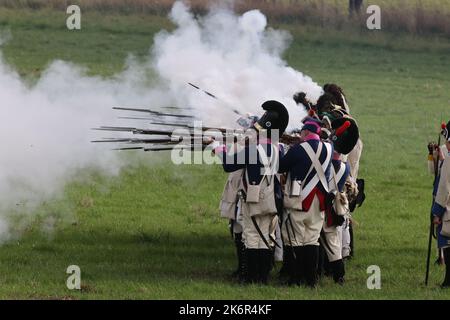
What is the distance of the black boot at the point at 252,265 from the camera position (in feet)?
47.2

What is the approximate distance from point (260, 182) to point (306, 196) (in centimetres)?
56

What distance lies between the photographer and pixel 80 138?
17844 mm

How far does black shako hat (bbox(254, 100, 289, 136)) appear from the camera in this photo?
47.5 ft

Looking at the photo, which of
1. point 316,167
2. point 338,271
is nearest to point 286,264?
point 338,271

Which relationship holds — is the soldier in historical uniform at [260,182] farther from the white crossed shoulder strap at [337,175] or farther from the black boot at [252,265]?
the white crossed shoulder strap at [337,175]

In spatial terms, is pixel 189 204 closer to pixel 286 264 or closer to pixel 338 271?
pixel 286 264

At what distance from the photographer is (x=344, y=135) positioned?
14992 mm

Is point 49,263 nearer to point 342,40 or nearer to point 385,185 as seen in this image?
point 385,185

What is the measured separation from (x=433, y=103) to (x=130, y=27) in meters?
9.31

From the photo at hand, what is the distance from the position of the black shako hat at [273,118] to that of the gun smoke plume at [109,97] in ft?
4.61

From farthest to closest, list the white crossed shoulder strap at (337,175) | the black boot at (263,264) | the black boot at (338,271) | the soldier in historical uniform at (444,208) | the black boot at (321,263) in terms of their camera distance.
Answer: the black boot at (321,263) < the black boot at (338,271) < the white crossed shoulder strap at (337,175) < the black boot at (263,264) < the soldier in historical uniform at (444,208)

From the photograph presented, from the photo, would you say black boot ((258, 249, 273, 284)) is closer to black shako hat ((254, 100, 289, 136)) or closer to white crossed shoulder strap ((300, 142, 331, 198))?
white crossed shoulder strap ((300, 142, 331, 198))

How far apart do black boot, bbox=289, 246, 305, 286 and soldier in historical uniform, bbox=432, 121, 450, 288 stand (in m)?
1.58

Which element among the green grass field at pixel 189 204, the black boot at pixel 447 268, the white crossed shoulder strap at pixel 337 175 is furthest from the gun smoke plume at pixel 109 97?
the black boot at pixel 447 268
